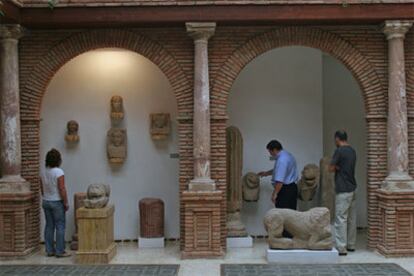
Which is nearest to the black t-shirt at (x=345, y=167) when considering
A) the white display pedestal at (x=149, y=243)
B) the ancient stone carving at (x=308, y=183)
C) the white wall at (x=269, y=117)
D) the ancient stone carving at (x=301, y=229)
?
the ancient stone carving at (x=301, y=229)

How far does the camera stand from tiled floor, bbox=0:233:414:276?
895 centimetres

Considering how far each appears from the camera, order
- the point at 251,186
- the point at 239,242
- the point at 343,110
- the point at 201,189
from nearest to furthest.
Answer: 1. the point at 201,189
2. the point at 239,242
3. the point at 251,186
4. the point at 343,110

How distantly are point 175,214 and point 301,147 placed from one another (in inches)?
114

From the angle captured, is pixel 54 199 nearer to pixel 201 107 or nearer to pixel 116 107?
pixel 116 107

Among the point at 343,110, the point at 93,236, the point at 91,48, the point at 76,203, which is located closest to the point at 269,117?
the point at 343,110

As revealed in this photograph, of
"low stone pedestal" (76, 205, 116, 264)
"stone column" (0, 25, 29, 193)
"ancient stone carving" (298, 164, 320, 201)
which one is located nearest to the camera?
"low stone pedestal" (76, 205, 116, 264)

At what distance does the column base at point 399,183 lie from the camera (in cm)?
955

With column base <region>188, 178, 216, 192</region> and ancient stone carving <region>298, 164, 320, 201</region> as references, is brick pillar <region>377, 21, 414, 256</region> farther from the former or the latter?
column base <region>188, 178, 216, 192</region>

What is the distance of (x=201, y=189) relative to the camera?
31.3ft

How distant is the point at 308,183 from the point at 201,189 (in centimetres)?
262

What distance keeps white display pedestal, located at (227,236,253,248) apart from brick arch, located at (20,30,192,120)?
104 inches

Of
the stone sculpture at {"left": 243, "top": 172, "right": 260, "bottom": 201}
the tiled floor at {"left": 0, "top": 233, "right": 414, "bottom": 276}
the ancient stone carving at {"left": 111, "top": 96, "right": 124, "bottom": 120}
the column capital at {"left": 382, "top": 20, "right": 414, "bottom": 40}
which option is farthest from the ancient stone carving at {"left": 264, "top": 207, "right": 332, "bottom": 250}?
the ancient stone carving at {"left": 111, "top": 96, "right": 124, "bottom": 120}

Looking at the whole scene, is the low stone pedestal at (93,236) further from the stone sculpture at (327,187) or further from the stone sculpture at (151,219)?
the stone sculpture at (327,187)

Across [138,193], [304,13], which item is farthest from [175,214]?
[304,13]
